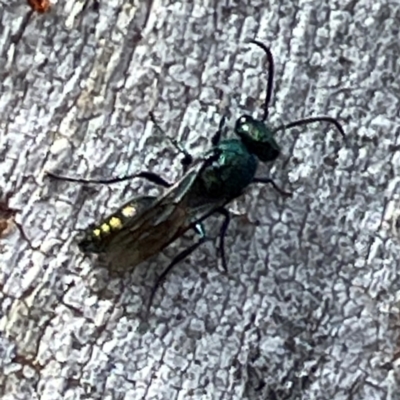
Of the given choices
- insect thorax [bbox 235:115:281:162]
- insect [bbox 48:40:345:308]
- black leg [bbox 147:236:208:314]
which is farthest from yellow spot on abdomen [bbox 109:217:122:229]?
insect thorax [bbox 235:115:281:162]

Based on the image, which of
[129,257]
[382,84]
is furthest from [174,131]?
[382,84]

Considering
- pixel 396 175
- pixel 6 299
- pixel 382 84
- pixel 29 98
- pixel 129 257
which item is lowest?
pixel 6 299

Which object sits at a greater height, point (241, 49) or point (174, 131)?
point (241, 49)

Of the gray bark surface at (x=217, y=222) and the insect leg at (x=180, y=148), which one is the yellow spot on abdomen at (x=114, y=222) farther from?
the insect leg at (x=180, y=148)

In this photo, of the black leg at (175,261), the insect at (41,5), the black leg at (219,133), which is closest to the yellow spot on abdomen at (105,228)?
the black leg at (175,261)

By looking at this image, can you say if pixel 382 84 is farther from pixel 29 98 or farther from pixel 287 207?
pixel 29 98

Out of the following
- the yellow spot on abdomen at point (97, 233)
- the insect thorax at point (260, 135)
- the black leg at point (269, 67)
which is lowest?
the yellow spot on abdomen at point (97, 233)
